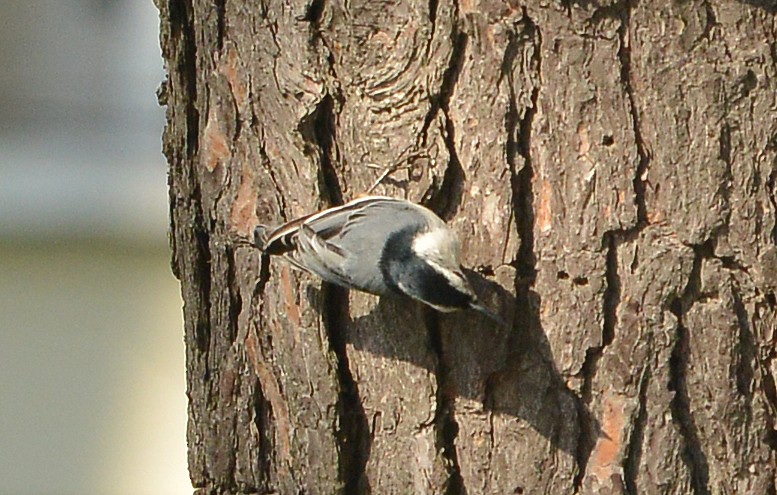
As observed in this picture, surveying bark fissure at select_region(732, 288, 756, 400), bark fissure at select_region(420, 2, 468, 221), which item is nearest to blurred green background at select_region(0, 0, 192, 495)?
bark fissure at select_region(420, 2, 468, 221)

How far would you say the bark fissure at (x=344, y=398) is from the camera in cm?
178

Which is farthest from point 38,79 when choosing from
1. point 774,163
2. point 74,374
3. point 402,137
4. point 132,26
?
point 774,163

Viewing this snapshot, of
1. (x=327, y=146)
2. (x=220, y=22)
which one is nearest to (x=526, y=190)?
(x=327, y=146)

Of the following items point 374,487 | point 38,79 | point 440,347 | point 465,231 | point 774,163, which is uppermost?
point 38,79

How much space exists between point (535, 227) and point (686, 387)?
31 cm

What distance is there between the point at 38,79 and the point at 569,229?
113 inches

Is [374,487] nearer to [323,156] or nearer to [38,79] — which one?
[323,156]

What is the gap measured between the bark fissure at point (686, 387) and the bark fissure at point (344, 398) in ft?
1.49

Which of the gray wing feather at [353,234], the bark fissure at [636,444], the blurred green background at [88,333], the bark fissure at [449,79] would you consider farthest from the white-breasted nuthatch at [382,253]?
the blurred green background at [88,333]

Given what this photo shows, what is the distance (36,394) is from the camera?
3.89 m

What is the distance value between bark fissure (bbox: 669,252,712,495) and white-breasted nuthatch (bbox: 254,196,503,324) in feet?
0.83

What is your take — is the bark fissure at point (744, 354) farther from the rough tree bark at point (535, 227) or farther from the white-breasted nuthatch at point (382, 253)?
the white-breasted nuthatch at point (382, 253)

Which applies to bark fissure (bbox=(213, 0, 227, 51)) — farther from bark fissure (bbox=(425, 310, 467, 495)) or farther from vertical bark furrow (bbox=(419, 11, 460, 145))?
bark fissure (bbox=(425, 310, 467, 495))

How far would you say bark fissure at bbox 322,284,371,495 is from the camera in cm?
178
